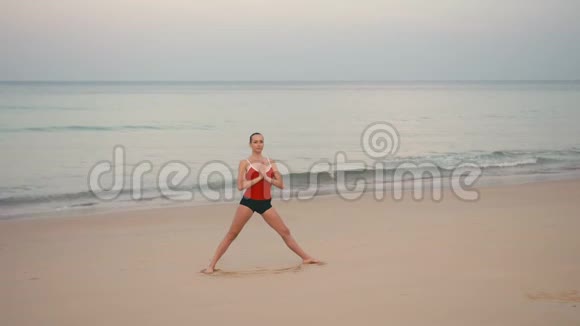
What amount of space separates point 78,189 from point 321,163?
8.10 m

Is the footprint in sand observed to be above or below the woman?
below

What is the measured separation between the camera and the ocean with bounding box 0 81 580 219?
15422mm

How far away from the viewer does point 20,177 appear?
17797 millimetres

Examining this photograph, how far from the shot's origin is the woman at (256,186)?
718cm

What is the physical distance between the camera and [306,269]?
7.76m

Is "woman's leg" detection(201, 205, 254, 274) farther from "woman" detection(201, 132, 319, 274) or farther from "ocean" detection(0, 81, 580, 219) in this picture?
"ocean" detection(0, 81, 580, 219)

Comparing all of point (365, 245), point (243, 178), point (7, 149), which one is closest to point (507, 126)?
point (7, 149)

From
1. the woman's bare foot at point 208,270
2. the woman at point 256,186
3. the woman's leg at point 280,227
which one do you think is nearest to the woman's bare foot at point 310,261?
the woman's leg at point 280,227

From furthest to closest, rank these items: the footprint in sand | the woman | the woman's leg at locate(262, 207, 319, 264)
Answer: the footprint in sand, the woman's leg at locate(262, 207, 319, 264), the woman

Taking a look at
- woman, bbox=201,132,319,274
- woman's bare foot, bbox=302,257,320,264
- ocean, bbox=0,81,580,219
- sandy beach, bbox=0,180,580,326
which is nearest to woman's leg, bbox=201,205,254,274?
woman, bbox=201,132,319,274

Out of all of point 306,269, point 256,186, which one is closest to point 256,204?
point 256,186

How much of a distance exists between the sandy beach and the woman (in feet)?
1.68

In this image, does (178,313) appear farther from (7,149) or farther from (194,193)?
(7,149)

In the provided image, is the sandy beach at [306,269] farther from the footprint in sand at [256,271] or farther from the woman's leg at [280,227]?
the woman's leg at [280,227]
